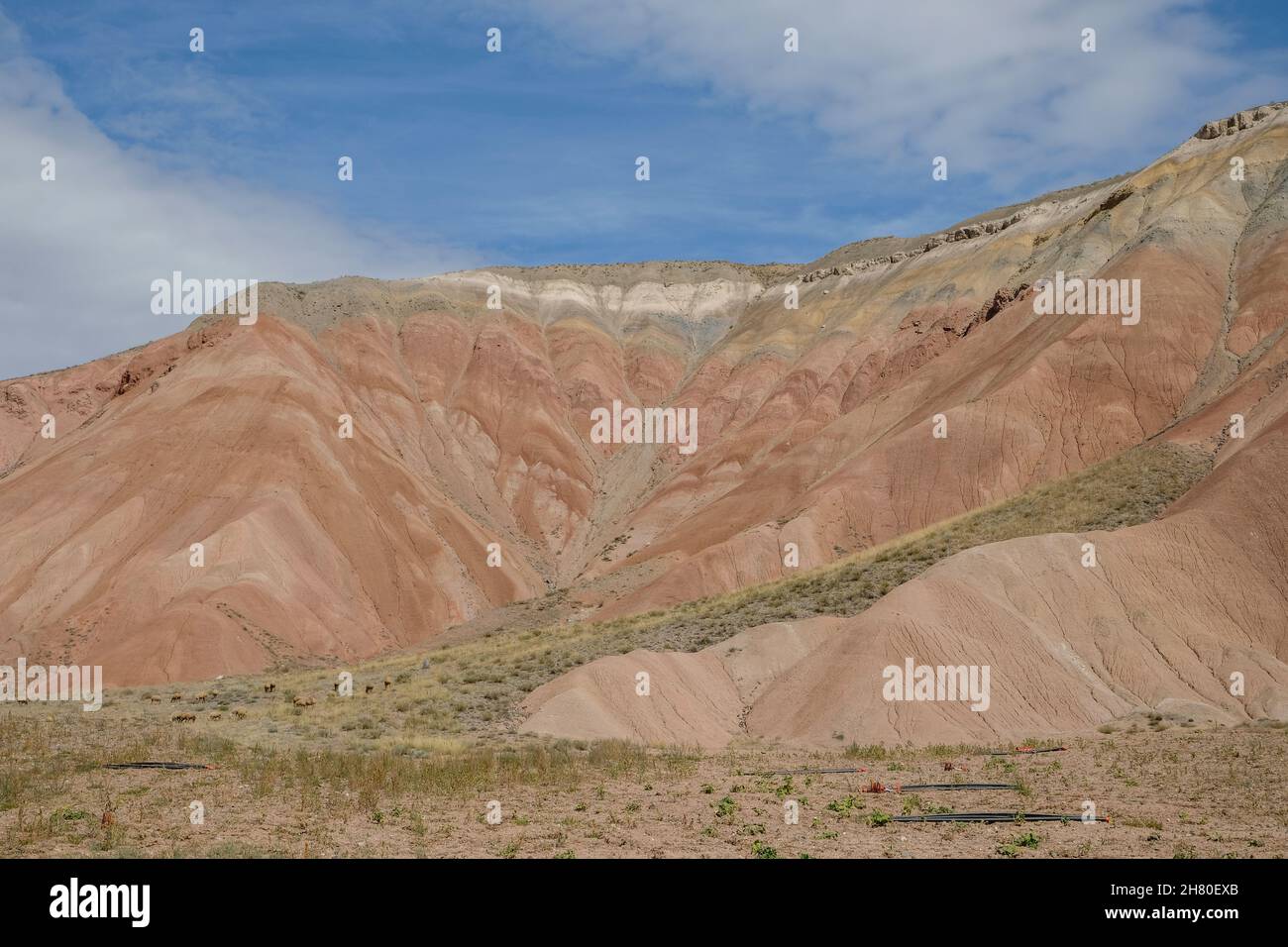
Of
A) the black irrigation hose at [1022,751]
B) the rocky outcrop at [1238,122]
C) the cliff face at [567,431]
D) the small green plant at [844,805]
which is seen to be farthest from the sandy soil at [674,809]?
the rocky outcrop at [1238,122]

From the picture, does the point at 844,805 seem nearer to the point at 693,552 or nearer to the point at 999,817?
the point at 999,817

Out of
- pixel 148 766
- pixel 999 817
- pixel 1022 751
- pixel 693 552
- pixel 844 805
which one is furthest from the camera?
pixel 693 552

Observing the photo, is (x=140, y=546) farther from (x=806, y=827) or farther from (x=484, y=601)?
(x=806, y=827)

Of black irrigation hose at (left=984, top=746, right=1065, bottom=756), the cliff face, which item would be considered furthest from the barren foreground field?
the cliff face

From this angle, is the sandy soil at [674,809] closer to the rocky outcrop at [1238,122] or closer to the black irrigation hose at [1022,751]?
the black irrigation hose at [1022,751]

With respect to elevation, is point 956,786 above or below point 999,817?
above

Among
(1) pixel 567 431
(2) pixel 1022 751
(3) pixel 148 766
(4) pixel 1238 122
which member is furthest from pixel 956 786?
(1) pixel 567 431
